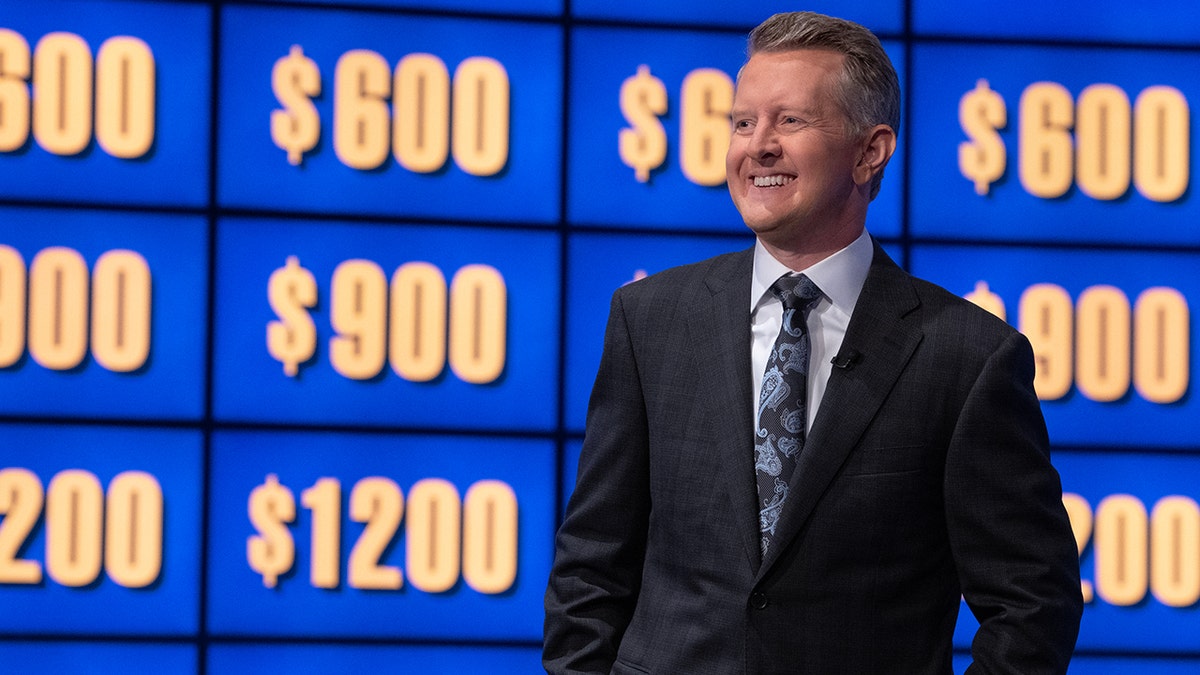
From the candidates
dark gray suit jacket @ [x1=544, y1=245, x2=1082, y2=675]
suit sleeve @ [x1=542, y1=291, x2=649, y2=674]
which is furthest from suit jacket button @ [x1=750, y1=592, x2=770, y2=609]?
suit sleeve @ [x1=542, y1=291, x2=649, y2=674]

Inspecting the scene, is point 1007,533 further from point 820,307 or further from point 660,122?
point 660,122

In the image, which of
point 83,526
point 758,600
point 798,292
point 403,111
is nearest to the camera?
point 758,600

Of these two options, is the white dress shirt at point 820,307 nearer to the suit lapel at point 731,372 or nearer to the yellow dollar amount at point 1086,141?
the suit lapel at point 731,372

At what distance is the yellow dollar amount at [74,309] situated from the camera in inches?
118

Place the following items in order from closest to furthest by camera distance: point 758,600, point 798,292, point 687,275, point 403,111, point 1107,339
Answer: point 758,600
point 798,292
point 687,275
point 403,111
point 1107,339

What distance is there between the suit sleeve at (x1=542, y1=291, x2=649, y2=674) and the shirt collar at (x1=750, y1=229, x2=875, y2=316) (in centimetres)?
18

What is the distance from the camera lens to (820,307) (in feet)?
4.97

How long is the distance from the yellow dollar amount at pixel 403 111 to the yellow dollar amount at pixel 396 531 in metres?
0.79

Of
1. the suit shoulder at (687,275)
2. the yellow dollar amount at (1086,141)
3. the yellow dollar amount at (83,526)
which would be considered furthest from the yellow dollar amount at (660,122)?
the suit shoulder at (687,275)

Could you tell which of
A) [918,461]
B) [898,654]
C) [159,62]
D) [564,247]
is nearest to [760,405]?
[918,461]

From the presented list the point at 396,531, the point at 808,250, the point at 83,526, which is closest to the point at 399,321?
the point at 396,531

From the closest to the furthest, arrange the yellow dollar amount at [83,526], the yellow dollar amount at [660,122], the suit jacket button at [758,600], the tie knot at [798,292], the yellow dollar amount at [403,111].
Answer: the suit jacket button at [758,600]
the tie knot at [798,292]
the yellow dollar amount at [83,526]
the yellow dollar amount at [403,111]
the yellow dollar amount at [660,122]

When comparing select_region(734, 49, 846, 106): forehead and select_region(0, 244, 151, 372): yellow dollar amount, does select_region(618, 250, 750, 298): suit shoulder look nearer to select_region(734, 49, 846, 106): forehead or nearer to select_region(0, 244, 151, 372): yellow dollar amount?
select_region(734, 49, 846, 106): forehead

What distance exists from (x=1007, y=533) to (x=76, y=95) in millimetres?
2476
